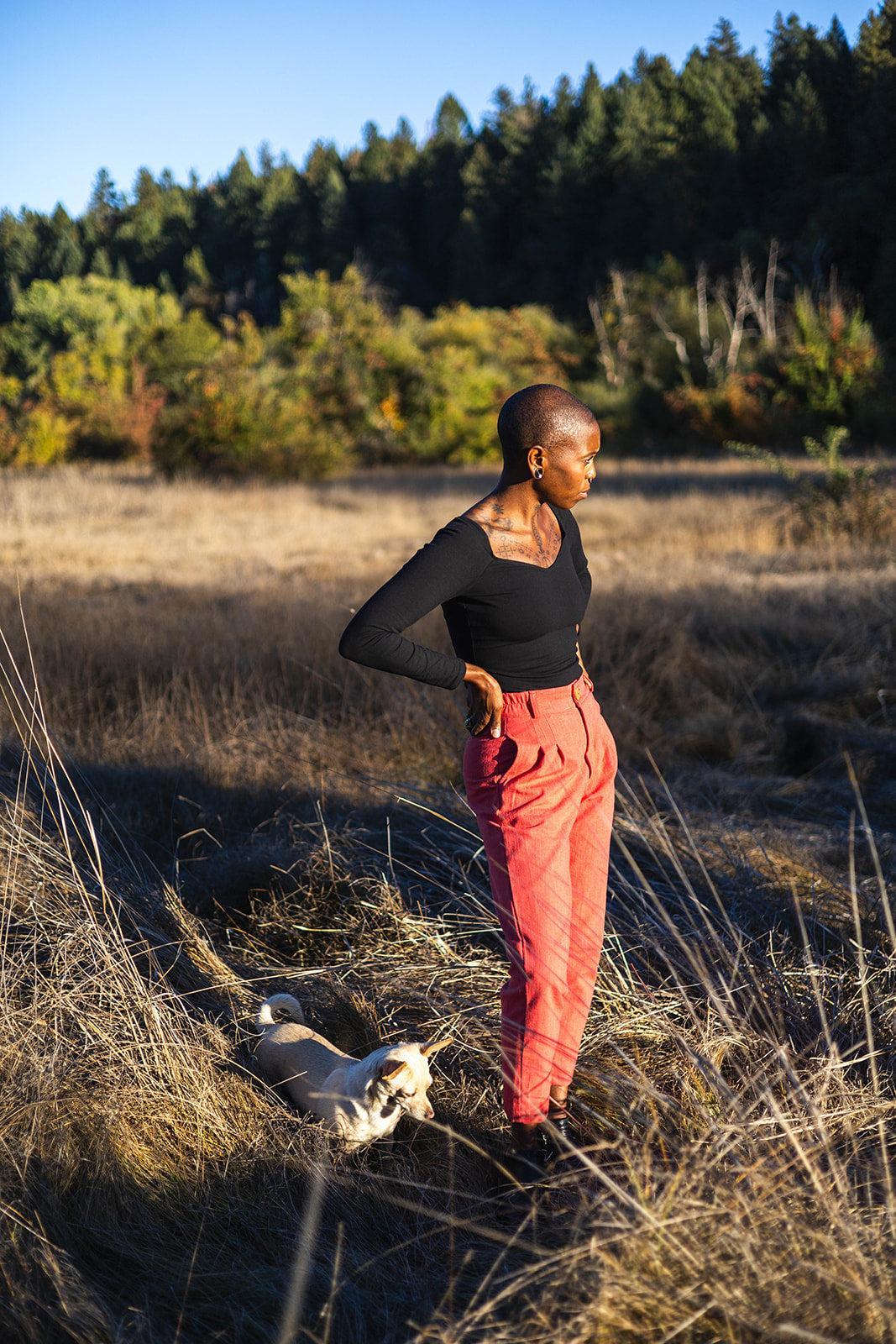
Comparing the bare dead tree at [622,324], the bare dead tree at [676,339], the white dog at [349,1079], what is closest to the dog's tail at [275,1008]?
the white dog at [349,1079]

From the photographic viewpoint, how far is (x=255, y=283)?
62.6 m

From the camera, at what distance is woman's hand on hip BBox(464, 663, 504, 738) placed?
86.8 inches

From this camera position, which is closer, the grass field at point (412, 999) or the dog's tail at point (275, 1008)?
the grass field at point (412, 999)

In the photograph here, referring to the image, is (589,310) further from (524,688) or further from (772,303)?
(524,688)

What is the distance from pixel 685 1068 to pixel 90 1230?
4.42 ft

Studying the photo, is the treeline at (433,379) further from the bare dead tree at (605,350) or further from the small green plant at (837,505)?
the small green plant at (837,505)

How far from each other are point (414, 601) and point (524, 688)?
325 mm

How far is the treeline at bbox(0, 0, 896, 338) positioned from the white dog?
18936 mm

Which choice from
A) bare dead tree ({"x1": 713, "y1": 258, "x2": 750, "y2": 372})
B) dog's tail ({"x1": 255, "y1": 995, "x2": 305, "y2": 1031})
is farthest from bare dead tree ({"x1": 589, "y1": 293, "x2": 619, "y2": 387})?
dog's tail ({"x1": 255, "y1": 995, "x2": 305, "y2": 1031})

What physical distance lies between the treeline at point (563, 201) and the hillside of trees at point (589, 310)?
0.43ft

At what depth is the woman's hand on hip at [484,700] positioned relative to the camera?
86.8 inches

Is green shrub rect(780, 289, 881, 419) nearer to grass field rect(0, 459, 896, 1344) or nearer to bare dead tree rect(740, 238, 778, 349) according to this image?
bare dead tree rect(740, 238, 778, 349)

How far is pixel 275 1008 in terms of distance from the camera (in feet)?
9.40

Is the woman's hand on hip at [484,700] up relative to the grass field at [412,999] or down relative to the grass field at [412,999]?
up
